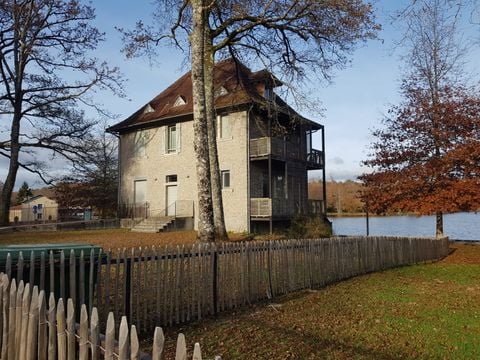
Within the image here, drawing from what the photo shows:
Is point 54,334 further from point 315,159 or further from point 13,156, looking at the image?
point 13,156

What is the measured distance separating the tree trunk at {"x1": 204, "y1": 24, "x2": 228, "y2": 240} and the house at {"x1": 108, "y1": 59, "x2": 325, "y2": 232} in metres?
3.56

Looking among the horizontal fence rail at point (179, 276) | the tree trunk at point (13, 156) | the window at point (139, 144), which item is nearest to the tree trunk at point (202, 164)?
the horizontal fence rail at point (179, 276)

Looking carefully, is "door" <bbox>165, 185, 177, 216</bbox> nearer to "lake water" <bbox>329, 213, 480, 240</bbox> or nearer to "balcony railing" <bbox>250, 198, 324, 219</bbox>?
"balcony railing" <bbox>250, 198, 324, 219</bbox>

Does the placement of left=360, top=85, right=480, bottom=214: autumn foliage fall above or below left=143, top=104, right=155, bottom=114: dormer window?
below

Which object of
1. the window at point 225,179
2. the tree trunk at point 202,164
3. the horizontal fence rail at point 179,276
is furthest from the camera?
the window at point 225,179

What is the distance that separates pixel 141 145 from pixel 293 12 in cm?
1644

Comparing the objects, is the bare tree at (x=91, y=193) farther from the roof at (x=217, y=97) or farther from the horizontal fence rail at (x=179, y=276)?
the horizontal fence rail at (x=179, y=276)

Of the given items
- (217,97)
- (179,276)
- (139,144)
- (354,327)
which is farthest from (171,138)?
(354,327)

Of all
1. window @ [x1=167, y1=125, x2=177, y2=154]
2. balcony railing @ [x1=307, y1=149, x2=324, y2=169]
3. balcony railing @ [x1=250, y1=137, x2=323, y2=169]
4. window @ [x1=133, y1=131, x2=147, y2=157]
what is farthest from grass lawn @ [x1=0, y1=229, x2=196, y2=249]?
balcony railing @ [x1=307, y1=149, x2=324, y2=169]

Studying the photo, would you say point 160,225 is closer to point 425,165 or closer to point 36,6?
point 425,165

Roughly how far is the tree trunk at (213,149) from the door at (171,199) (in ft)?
31.1

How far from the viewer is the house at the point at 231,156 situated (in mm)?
22969

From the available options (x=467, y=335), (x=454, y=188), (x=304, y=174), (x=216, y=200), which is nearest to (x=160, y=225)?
(x=216, y=200)

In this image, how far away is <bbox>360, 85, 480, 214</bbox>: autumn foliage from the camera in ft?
55.0
